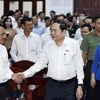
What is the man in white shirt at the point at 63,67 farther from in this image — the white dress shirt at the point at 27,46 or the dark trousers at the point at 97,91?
the white dress shirt at the point at 27,46

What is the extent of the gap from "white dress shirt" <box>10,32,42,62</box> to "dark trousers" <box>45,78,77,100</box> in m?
2.29

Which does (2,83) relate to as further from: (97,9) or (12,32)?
(97,9)

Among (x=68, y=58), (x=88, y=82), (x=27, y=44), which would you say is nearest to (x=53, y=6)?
(x=27, y=44)

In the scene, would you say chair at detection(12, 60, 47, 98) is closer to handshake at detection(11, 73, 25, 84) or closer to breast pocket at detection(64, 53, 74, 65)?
handshake at detection(11, 73, 25, 84)

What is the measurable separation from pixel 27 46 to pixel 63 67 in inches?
96.7

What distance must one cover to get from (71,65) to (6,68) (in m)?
0.82

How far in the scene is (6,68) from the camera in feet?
16.4

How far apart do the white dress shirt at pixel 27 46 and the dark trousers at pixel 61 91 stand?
2.29 m

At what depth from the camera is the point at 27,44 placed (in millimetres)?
7355

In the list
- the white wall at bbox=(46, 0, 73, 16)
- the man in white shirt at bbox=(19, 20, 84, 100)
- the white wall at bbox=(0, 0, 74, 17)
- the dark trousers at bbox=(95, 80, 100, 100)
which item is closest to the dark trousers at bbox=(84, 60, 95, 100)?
the dark trousers at bbox=(95, 80, 100, 100)

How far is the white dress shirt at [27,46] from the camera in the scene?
7.31 metres

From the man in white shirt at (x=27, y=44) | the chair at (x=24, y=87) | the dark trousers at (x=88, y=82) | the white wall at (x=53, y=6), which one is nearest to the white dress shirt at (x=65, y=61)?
the chair at (x=24, y=87)

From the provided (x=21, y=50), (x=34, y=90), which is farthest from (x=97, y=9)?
(x=34, y=90)

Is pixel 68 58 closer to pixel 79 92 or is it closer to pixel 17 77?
pixel 79 92
